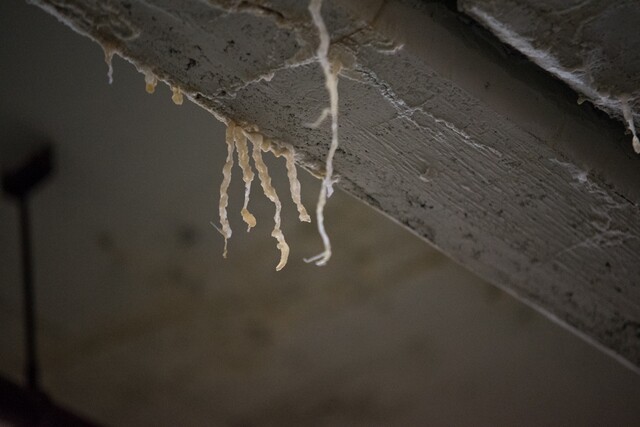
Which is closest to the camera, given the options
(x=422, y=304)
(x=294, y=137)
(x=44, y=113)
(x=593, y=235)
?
(x=294, y=137)

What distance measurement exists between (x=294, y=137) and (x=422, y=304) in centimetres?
170

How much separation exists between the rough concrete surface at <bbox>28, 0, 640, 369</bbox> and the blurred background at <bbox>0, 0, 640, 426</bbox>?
3.17 feet

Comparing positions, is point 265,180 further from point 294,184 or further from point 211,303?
point 211,303

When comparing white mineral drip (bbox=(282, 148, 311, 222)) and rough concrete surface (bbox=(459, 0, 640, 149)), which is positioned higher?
rough concrete surface (bbox=(459, 0, 640, 149))

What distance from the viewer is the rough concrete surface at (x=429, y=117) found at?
82cm

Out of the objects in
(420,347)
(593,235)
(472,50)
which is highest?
(472,50)

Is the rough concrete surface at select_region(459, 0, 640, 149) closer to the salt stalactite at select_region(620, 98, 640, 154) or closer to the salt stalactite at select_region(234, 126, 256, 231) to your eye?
the salt stalactite at select_region(620, 98, 640, 154)

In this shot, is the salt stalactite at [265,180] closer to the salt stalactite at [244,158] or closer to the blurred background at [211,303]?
the salt stalactite at [244,158]

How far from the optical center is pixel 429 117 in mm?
949

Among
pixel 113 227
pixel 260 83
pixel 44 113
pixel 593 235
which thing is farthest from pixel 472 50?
pixel 113 227

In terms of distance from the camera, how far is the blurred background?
206 centimetres

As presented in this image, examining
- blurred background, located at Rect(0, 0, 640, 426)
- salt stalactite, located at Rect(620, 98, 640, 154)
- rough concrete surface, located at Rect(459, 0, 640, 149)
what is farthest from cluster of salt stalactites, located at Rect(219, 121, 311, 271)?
blurred background, located at Rect(0, 0, 640, 426)

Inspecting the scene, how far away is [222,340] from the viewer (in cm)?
282

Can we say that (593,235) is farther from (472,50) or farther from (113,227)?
(113,227)
